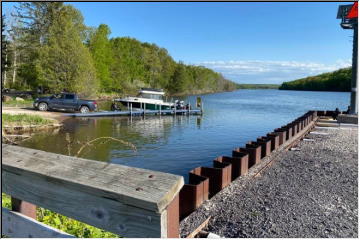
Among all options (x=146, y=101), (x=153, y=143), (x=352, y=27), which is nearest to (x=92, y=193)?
(x=153, y=143)

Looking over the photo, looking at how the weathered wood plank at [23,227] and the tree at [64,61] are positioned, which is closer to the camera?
the weathered wood plank at [23,227]

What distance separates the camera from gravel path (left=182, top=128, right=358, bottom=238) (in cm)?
538

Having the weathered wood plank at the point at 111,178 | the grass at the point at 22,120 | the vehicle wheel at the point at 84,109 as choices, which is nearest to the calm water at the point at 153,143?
the grass at the point at 22,120

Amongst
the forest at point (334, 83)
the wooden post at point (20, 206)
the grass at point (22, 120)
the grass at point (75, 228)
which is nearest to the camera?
the wooden post at point (20, 206)

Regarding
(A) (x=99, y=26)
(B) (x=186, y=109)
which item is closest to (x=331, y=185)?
(B) (x=186, y=109)

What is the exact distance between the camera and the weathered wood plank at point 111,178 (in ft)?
4.81

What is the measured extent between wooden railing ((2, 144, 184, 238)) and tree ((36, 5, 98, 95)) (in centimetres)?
4386

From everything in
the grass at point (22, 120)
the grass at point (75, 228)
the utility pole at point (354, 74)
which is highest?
the utility pole at point (354, 74)

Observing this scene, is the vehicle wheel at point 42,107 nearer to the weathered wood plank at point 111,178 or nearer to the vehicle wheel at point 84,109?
the vehicle wheel at point 84,109

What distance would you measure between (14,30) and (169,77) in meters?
56.7

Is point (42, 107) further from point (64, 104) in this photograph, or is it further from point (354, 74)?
point (354, 74)

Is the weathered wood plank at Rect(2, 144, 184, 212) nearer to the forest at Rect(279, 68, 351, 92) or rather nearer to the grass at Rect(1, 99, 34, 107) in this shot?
the grass at Rect(1, 99, 34, 107)

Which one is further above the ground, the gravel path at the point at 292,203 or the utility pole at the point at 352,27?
the utility pole at the point at 352,27

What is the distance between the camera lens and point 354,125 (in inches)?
787
